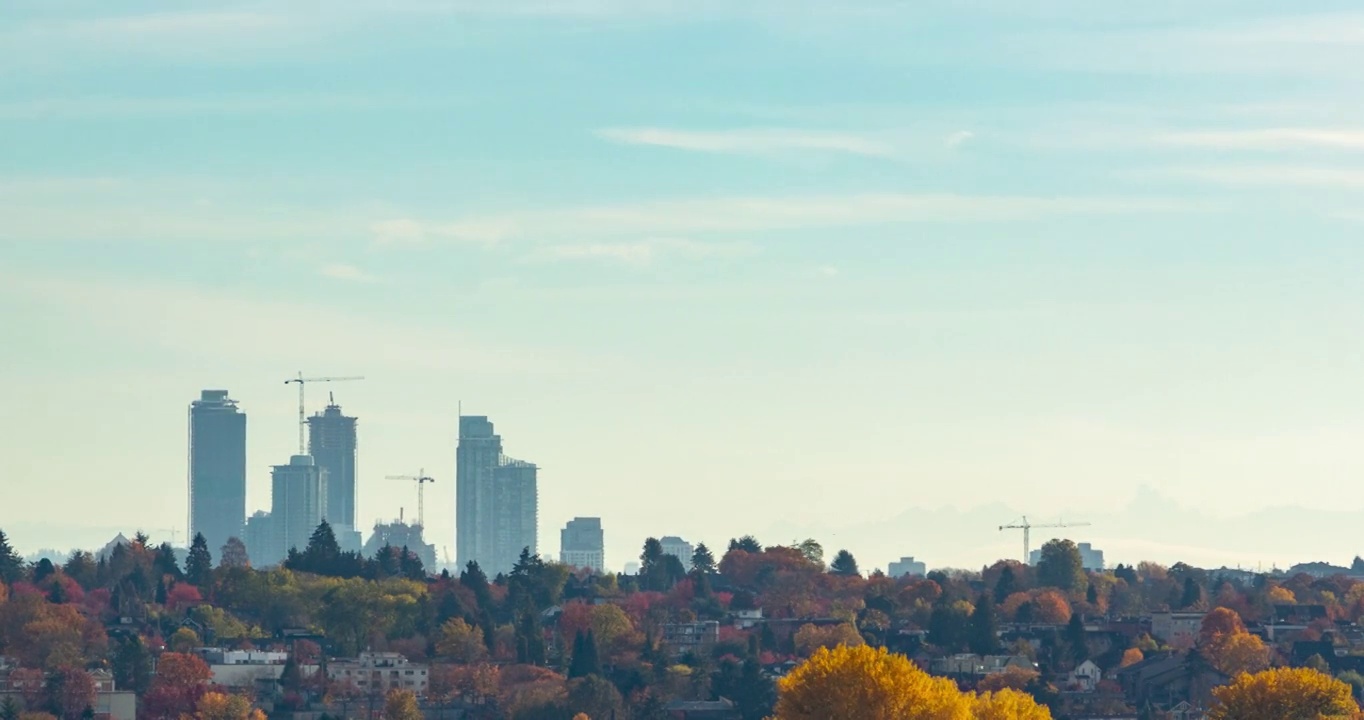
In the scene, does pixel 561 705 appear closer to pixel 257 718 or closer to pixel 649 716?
pixel 649 716

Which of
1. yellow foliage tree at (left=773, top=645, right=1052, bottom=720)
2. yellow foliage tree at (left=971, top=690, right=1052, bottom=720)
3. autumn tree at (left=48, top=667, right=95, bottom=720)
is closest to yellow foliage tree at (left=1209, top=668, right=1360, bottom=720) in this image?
yellow foliage tree at (left=971, top=690, right=1052, bottom=720)

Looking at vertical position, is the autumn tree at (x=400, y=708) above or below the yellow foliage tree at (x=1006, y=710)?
above

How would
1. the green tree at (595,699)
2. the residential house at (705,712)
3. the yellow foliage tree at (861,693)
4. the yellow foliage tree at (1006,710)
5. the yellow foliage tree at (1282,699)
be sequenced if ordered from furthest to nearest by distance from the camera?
the residential house at (705,712), the green tree at (595,699), the yellow foliage tree at (1282,699), the yellow foliage tree at (1006,710), the yellow foliage tree at (861,693)

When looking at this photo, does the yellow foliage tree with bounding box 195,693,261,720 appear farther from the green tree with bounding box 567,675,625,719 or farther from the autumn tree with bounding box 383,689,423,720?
the green tree with bounding box 567,675,625,719

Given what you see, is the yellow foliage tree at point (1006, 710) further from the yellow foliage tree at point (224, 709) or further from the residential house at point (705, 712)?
the yellow foliage tree at point (224, 709)

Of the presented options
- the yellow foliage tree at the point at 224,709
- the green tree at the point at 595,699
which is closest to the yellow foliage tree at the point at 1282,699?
the green tree at the point at 595,699

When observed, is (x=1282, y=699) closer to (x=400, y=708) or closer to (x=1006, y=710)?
(x=1006, y=710)

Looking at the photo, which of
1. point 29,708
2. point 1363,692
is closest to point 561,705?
point 29,708
